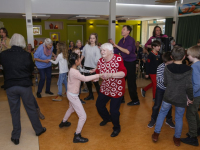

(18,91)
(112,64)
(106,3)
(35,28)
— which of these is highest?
(106,3)

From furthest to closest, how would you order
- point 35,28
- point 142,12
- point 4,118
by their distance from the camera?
point 35,28
point 142,12
point 4,118

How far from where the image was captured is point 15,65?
2670 mm

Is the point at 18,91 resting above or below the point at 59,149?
above

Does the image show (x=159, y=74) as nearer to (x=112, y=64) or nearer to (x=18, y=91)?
(x=112, y=64)

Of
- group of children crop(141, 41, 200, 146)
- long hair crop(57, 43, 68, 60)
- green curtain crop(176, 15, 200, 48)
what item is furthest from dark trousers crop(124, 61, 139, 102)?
green curtain crop(176, 15, 200, 48)

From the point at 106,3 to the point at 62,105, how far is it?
6.00 meters

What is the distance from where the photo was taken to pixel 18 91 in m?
2.78

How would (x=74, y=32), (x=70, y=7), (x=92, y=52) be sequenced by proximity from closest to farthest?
(x=92, y=52)
(x=70, y=7)
(x=74, y=32)

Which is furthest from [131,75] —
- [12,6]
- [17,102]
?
[12,6]

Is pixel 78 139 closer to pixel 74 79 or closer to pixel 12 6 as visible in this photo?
Result: pixel 74 79

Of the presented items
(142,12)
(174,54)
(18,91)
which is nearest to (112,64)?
(174,54)

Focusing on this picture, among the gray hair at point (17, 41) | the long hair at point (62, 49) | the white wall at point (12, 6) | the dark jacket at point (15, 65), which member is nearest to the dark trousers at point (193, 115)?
the dark jacket at point (15, 65)

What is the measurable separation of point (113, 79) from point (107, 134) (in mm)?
1058

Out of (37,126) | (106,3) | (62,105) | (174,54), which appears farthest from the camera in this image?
(106,3)
